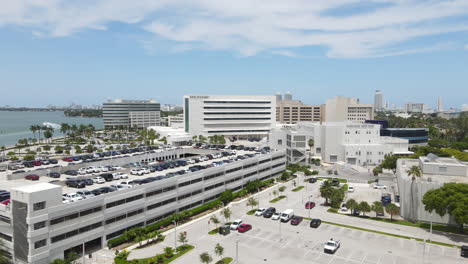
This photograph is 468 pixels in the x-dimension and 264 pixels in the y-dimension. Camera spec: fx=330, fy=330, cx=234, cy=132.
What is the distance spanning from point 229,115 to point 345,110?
6648 centimetres

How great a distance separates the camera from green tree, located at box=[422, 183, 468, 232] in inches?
1663

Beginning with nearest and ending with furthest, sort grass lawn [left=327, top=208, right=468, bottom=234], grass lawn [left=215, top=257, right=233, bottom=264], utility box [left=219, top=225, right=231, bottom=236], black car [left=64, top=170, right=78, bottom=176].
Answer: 1. grass lawn [left=215, top=257, right=233, bottom=264]
2. utility box [left=219, top=225, right=231, bottom=236]
3. grass lawn [left=327, top=208, right=468, bottom=234]
4. black car [left=64, top=170, right=78, bottom=176]

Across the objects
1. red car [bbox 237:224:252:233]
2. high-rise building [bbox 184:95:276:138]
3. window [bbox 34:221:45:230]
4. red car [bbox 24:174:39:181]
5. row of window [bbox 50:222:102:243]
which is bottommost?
red car [bbox 237:224:252:233]

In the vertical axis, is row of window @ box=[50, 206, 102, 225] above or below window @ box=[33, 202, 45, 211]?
below

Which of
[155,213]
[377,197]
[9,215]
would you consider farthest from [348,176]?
[9,215]

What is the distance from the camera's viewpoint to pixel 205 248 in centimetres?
4131

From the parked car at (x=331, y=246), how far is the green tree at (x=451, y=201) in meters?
14.9

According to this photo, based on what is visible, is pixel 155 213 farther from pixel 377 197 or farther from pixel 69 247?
pixel 377 197

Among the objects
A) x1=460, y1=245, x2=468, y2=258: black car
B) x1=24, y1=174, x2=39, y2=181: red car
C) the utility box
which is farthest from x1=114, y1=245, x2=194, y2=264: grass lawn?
x1=460, y1=245, x2=468, y2=258: black car

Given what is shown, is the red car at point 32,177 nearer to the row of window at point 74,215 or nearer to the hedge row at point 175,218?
the row of window at point 74,215

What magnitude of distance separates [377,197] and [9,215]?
62.5 meters

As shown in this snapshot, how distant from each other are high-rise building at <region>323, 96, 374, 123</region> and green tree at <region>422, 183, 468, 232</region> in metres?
136

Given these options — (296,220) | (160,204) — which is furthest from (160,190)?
(296,220)

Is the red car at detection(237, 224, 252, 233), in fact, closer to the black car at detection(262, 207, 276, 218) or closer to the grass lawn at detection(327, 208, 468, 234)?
the black car at detection(262, 207, 276, 218)
